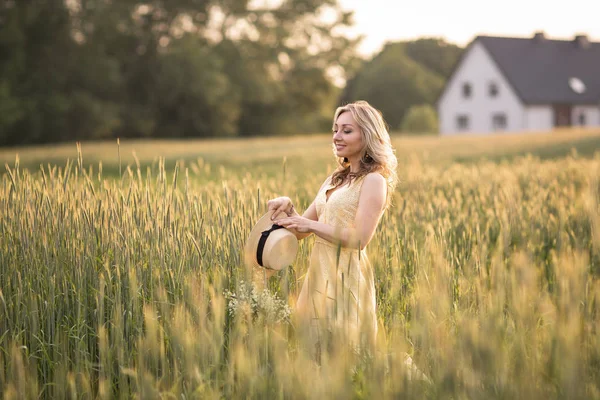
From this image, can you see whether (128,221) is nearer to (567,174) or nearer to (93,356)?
(93,356)

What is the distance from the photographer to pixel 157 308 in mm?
3287

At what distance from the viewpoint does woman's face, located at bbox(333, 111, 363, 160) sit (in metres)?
3.53

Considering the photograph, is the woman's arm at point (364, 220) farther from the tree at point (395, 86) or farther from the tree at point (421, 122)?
the tree at point (395, 86)

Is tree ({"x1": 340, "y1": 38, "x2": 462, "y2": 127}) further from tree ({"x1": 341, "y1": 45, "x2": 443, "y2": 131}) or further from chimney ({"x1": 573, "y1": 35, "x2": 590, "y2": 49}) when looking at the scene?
chimney ({"x1": 573, "y1": 35, "x2": 590, "y2": 49})

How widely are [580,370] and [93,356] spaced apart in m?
2.20

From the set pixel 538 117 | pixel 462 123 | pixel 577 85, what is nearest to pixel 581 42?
pixel 577 85

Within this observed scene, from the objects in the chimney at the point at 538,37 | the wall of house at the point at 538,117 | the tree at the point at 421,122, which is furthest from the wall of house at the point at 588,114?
the tree at the point at 421,122

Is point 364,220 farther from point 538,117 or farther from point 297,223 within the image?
point 538,117

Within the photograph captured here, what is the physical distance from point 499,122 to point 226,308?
43.3 meters

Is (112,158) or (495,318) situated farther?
(112,158)

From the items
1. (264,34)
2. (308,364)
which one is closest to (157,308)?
(308,364)

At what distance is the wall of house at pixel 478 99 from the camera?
42.7m

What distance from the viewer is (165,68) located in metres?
34.9

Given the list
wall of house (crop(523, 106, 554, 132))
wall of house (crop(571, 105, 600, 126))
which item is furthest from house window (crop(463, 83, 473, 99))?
wall of house (crop(571, 105, 600, 126))
